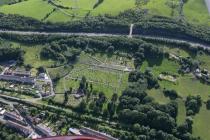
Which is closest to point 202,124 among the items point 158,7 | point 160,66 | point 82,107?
point 160,66

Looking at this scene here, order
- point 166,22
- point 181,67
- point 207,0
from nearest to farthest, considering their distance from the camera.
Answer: point 181,67
point 166,22
point 207,0

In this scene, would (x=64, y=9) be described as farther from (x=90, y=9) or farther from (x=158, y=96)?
(x=158, y=96)

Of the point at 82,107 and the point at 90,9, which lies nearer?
the point at 82,107

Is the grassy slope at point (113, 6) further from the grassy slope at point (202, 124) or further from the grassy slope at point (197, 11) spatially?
the grassy slope at point (202, 124)

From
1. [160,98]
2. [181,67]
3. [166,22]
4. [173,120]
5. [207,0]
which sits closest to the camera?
[173,120]

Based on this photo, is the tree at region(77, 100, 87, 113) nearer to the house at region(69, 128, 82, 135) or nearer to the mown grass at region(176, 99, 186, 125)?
the house at region(69, 128, 82, 135)

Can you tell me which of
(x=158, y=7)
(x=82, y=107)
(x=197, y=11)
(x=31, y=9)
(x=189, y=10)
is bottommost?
(x=82, y=107)

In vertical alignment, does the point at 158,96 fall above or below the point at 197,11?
below

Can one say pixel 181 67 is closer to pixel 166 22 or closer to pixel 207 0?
pixel 166 22

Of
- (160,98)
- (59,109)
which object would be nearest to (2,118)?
(59,109)

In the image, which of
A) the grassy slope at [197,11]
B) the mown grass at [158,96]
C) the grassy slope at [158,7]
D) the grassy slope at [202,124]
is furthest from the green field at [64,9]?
the grassy slope at [202,124]

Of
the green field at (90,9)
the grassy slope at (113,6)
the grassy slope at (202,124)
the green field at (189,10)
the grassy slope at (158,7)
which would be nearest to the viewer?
the grassy slope at (202,124)
